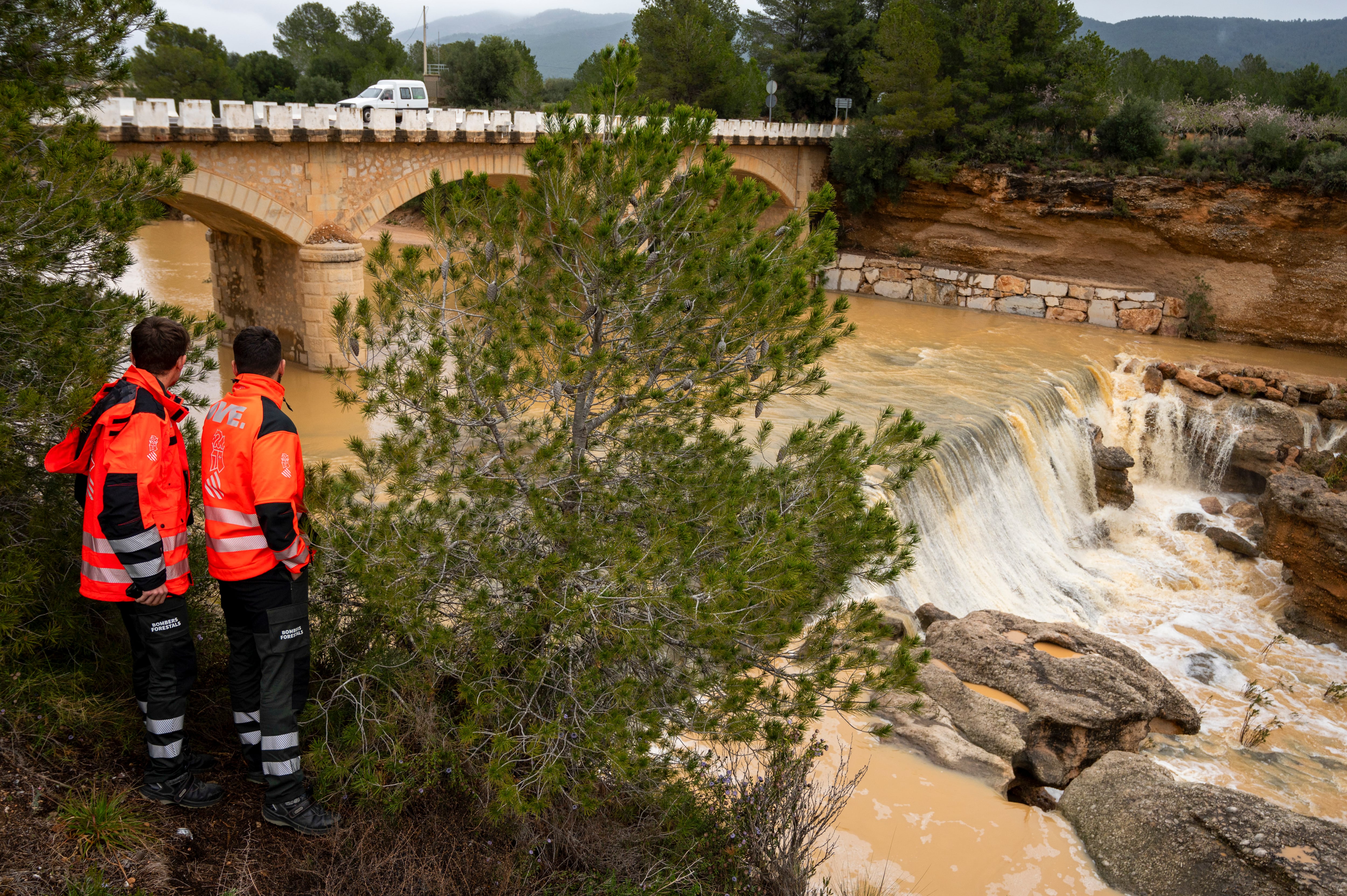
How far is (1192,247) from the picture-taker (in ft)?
71.4

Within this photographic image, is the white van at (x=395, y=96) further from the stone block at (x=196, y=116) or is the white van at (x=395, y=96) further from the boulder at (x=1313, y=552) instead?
the boulder at (x=1313, y=552)

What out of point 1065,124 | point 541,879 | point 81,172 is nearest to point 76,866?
point 541,879

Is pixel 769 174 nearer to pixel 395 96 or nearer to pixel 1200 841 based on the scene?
pixel 395 96

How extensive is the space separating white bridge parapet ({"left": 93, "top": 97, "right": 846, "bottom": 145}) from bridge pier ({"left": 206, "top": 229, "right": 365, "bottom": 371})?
1.77 m

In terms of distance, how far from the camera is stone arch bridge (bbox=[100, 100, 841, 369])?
41.7 ft

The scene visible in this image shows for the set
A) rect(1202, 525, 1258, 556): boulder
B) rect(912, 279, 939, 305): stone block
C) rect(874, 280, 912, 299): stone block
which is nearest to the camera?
rect(1202, 525, 1258, 556): boulder

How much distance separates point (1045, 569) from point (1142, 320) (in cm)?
1244

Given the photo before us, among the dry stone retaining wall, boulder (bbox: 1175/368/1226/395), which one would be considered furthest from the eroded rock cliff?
boulder (bbox: 1175/368/1226/395)

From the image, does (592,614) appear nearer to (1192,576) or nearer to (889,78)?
(1192,576)

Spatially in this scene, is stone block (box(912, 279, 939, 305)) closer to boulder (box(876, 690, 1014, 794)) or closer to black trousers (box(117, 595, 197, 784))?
boulder (box(876, 690, 1014, 794))

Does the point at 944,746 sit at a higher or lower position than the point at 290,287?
lower

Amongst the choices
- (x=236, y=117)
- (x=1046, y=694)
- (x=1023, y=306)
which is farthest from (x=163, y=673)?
(x=1023, y=306)

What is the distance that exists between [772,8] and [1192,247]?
53.4ft

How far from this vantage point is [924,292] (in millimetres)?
24547
